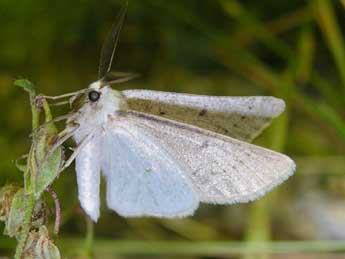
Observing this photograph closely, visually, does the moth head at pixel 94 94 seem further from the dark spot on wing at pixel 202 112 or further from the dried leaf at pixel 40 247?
the dried leaf at pixel 40 247

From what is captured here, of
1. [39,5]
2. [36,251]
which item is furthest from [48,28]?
[36,251]

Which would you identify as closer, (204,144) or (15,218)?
(15,218)

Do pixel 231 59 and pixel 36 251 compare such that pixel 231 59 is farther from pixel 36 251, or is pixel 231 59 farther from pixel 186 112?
pixel 36 251

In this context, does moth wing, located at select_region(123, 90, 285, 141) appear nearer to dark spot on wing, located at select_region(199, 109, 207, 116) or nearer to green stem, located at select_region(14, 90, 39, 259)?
dark spot on wing, located at select_region(199, 109, 207, 116)

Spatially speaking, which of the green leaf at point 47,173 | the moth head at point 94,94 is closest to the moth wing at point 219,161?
the moth head at point 94,94

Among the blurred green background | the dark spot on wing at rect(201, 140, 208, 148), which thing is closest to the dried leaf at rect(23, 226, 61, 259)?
the dark spot on wing at rect(201, 140, 208, 148)

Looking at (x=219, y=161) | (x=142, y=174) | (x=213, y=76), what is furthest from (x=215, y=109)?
(x=213, y=76)

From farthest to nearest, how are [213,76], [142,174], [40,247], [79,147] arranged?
[213,76] → [142,174] → [79,147] → [40,247]

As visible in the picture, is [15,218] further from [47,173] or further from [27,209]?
[47,173]
